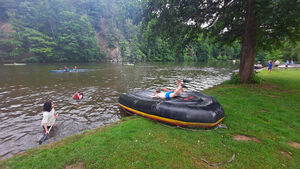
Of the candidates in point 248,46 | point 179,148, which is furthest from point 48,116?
point 248,46

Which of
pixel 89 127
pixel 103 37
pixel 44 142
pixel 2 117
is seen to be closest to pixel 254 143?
pixel 89 127

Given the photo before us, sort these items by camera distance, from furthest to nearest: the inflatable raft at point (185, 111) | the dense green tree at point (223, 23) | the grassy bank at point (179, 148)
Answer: the dense green tree at point (223, 23) → the inflatable raft at point (185, 111) → the grassy bank at point (179, 148)

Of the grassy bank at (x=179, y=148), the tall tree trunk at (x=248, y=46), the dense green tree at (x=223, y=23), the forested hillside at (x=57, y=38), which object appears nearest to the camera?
the grassy bank at (x=179, y=148)

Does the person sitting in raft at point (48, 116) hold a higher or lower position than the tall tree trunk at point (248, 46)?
lower

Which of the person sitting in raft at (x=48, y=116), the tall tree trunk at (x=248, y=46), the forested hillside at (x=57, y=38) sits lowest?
the person sitting in raft at (x=48, y=116)

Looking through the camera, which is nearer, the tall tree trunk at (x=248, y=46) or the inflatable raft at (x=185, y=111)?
the inflatable raft at (x=185, y=111)

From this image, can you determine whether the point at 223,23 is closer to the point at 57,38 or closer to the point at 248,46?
the point at 248,46

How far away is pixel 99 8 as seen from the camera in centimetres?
8062

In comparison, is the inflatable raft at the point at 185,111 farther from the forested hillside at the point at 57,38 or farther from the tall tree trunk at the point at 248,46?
the forested hillside at the point at 57,38

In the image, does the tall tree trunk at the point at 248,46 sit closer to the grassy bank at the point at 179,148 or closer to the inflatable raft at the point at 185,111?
the grassy bank at the point at 179,148

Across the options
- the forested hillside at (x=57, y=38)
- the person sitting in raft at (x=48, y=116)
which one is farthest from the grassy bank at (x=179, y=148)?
the forested hillside at (x=57, y=38)

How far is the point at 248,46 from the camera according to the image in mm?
11031

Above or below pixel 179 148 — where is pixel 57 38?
above

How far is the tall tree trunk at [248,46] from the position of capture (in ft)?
33.9
